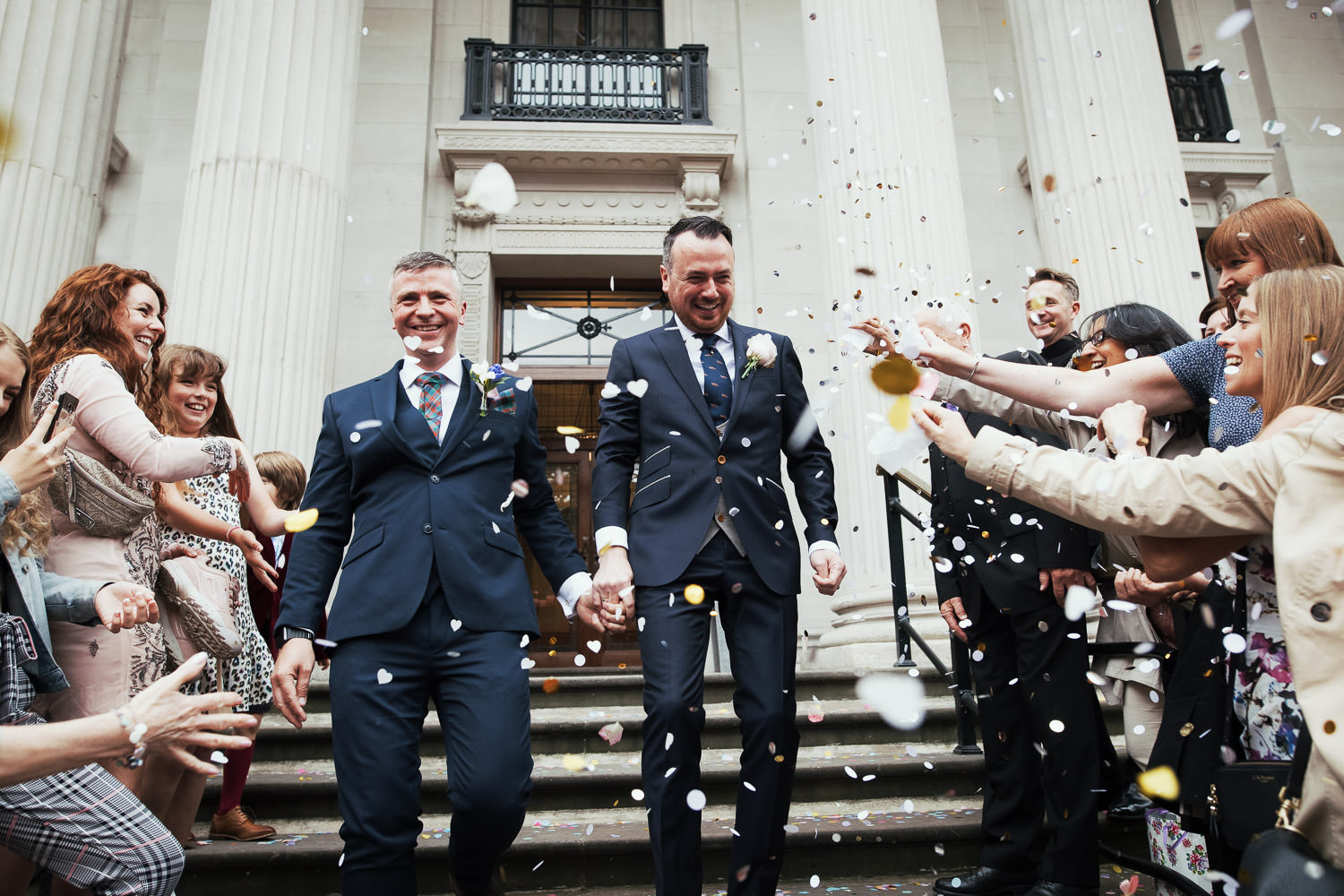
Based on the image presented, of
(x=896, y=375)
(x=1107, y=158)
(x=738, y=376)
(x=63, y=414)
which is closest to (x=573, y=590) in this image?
(x=738, y=376)

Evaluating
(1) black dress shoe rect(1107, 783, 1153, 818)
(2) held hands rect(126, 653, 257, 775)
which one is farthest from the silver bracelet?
(1) black dress shoe rect(1107, 783, 1153, 818)

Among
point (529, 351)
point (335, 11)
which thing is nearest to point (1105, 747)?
point (529, 351)

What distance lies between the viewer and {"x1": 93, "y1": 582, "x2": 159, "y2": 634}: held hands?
7.06ft

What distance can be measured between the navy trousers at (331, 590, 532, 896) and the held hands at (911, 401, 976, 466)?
1175 mm

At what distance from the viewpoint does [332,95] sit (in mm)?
6836

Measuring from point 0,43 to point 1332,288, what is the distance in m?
7.25

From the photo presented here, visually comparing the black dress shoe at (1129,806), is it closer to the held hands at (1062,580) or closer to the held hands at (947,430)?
the held hands at (1062,580)

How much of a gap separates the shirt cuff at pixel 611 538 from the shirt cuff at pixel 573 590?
90 mm

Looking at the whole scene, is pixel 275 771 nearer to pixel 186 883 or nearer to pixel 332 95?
pixel 186 883

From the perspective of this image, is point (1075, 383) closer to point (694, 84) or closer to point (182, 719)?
point (182, 719)

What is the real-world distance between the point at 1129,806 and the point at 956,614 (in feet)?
3.00

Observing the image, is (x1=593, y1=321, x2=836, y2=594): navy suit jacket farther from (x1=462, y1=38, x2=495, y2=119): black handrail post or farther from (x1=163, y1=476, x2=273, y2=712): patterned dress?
(x1=462, y1=38, x2=495, y2=119): black handrail post

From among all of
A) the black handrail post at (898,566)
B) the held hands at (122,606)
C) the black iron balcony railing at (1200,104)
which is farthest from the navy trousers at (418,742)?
the black iron balcony railing at (1200,104)

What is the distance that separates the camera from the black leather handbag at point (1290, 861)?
137cm
